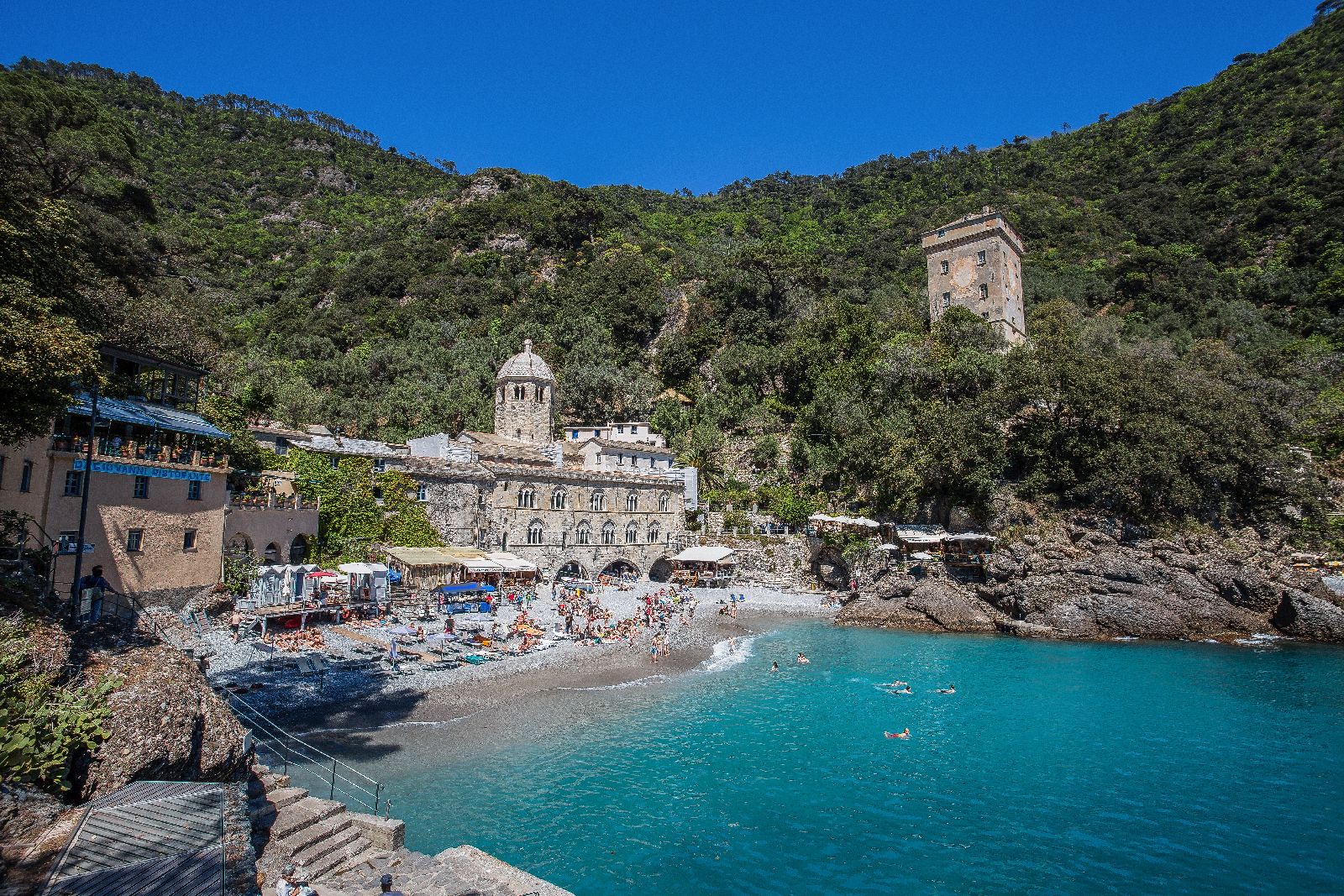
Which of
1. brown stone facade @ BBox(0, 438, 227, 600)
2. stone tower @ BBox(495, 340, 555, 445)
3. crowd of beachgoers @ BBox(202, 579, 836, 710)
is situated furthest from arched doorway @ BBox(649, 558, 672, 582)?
brown stone facade @ BBox(0, 438, 227, 600)

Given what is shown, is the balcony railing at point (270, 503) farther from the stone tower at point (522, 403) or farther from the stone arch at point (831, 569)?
the stone arch at point (831, 569)

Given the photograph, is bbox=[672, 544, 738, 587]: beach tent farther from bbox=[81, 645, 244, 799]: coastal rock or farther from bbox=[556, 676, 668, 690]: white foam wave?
bbox=[81, 645, 244, 799]: coastal rock

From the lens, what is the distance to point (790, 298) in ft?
198

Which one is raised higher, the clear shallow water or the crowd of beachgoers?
the crowd of beachgoers

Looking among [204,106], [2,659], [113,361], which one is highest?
[204,106]

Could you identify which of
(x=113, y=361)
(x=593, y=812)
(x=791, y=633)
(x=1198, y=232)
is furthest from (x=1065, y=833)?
(x=1198, y=232)

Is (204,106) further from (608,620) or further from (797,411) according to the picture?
(608,620)

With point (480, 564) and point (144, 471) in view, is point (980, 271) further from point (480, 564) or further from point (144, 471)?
point (144, 471)

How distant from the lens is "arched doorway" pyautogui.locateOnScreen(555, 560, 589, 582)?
4106cm

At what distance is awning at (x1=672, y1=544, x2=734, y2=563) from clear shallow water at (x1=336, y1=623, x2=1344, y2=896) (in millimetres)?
16141

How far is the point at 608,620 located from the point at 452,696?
11503 millimetres

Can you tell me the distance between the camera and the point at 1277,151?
68.1 meters

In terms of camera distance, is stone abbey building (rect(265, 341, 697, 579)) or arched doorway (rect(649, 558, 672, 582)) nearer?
stone abbey building (rect(265, 341, 697, 579))

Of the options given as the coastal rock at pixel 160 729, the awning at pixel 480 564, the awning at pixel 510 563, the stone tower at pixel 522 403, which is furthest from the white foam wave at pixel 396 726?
the stone tower at pixel 522 403
